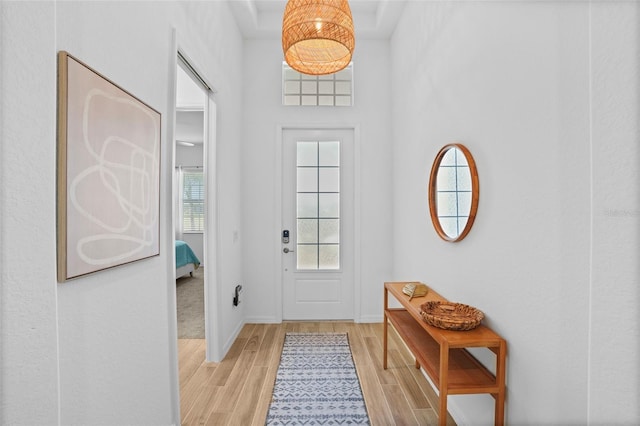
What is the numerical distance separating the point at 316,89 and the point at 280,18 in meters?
0.81

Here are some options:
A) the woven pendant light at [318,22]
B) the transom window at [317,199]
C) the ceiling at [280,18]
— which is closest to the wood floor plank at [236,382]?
the transom window at [317,199]

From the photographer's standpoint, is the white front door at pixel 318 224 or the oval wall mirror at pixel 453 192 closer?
the oval wall mirror at pixel 453 192

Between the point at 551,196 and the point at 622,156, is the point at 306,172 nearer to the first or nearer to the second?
the point at 551,196

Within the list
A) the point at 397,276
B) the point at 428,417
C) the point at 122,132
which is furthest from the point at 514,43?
the point at 397,276

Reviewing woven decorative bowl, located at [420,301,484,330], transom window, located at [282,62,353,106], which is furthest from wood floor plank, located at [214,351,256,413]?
transom window, located at [282,62,353,106]

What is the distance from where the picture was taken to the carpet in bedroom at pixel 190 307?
10.6 feet

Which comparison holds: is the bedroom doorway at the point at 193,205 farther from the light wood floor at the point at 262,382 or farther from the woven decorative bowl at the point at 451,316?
the woven decorative bowl at the point at 451,316

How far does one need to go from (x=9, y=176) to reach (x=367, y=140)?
307 centimetres

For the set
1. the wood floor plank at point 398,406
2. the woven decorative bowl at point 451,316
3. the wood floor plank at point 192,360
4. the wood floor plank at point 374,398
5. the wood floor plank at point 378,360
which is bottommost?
the wood floor plank at point 192,360

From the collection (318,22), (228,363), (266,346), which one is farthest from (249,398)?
(318,22)

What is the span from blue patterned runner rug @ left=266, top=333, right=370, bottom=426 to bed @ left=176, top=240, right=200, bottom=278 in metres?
2.95

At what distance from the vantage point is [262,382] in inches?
89.6

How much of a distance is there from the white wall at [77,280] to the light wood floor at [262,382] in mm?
339

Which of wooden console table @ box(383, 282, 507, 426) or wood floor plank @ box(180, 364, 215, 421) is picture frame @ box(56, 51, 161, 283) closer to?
wood floor plank @ box(180, 364, 215, 421)
